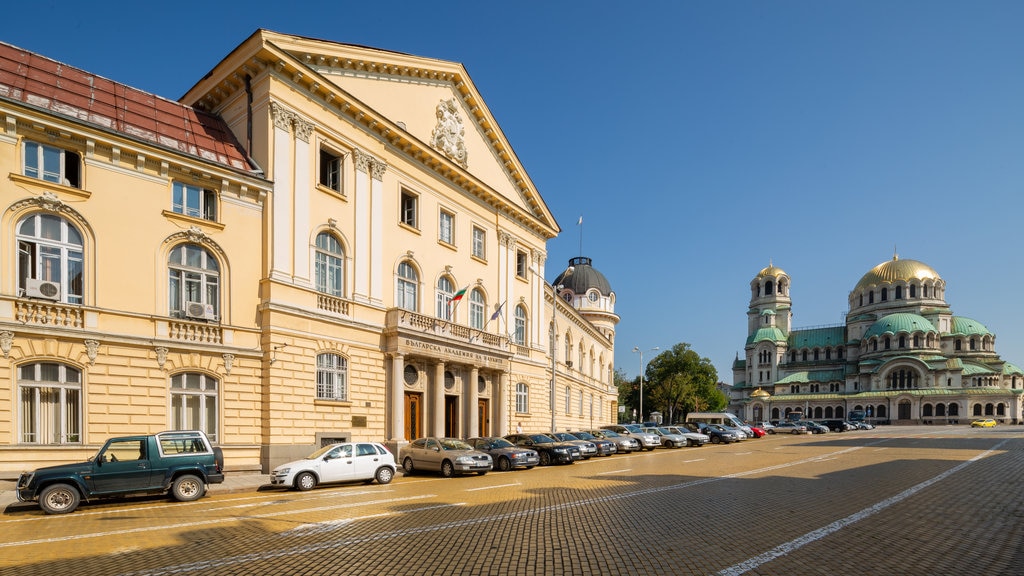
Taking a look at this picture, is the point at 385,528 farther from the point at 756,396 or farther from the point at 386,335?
the point at 756,396

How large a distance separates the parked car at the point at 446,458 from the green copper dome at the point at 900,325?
380 ft

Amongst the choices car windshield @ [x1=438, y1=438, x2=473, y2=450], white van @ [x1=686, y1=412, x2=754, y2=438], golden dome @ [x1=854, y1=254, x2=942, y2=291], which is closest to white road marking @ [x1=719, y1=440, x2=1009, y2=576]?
car windshield @ [x1=438, y1=438, x2=473, y2=450]

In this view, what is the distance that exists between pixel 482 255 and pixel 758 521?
26681 millimetres

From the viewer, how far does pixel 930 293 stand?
127 m

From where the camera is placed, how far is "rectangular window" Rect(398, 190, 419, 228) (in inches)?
1273

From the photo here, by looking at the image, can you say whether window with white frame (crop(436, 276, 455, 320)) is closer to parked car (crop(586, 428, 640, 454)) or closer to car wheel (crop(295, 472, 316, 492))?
parked car (crop(586, 428, 640, 454))

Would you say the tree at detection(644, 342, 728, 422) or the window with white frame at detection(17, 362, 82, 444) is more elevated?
the window with white frame at detection(17, 362, 82, 444)

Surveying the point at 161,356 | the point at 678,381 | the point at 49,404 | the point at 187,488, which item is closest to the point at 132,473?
the point at 187,488

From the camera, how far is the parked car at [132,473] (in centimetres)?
1495

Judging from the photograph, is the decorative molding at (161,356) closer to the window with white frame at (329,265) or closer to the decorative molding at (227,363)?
the decorative molding at (227,363)

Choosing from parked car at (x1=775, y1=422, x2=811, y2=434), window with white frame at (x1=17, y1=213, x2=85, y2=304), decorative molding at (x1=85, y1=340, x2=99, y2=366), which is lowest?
parked car at (x1=775, y1=422, x2=811, y2=434)

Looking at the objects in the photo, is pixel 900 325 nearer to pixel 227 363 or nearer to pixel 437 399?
pixel 437 399

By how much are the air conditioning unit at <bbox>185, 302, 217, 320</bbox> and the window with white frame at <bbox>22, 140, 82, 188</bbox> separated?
4.90m

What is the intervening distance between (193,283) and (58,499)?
30.3ft
